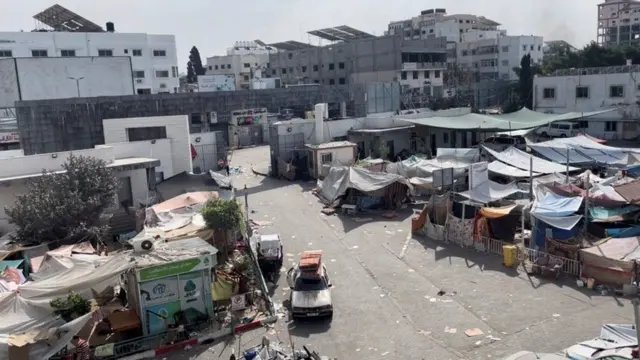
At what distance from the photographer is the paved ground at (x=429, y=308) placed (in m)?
11.7

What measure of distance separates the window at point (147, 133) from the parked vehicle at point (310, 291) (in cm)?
1421

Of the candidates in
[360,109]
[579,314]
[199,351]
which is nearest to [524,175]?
[579,314]

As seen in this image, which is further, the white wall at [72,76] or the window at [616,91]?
the white wall at [72,76]

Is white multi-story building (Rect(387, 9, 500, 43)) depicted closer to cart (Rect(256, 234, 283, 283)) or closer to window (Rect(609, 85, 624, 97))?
window (Rect(609, 85, 624, 97))

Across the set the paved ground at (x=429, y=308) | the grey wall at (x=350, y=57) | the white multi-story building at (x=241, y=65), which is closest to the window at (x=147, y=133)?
the paved ground at (x=429, y=308)

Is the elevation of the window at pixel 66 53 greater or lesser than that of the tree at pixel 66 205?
greater

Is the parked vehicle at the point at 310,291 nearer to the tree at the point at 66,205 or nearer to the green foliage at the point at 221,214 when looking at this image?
the green foliage at the point at 221,214

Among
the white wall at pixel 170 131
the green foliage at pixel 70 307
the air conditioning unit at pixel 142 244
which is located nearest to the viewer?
the green foliage at pixel 70 307

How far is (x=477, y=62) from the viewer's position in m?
78.1

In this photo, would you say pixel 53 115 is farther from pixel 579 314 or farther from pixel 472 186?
pixel 579 314

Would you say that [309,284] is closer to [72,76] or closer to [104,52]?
[72,76]

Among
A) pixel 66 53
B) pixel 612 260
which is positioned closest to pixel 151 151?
pixel 612 260

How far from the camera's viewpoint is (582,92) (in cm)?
4038

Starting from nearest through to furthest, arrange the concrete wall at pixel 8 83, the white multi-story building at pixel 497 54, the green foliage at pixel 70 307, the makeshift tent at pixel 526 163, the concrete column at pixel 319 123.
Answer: the green foliage at pixel 70 307 < the makeshift tent at pixel 526 163 < the concrete column at pixel 319 123 < the concrete wall at pixel 8 83 < the white multi-story building at pixel 497 54
